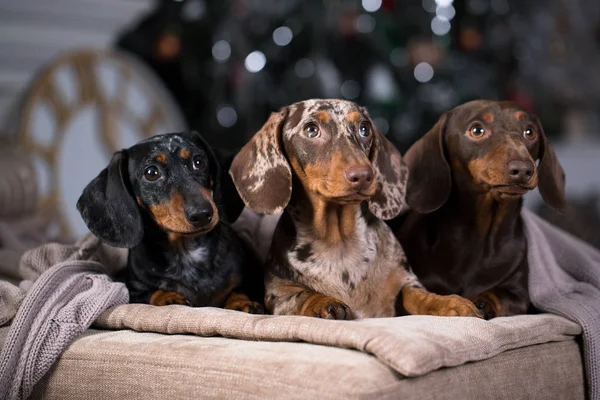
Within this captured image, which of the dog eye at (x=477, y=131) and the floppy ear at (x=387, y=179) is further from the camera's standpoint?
the dog eye at (x=477, y=131)

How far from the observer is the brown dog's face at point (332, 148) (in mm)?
1976

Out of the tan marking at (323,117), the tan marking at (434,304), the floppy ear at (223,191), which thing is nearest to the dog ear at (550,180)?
the tan marking at (434,304)

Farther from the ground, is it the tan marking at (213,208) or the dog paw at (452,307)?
the tan marking at (213,208)

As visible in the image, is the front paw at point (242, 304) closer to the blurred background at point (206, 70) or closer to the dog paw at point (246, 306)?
the dog paw at point (246, 306)

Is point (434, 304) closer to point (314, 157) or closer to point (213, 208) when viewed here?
point (314, 157)

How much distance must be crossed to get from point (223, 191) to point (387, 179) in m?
0.49

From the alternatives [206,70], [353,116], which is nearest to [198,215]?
[353,116]

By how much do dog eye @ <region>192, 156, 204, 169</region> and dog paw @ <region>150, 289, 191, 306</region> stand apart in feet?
1.21

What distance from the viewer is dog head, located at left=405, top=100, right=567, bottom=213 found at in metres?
2.17

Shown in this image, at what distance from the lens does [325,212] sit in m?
2.21

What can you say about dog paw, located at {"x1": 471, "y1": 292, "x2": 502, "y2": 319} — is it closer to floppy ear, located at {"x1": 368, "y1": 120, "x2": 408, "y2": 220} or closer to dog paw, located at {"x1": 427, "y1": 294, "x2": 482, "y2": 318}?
dog paw, located at {"x1": 427, "y1": 294, "x2": 482, "y2": 318}

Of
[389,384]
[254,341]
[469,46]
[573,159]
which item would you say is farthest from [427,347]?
[573,159]

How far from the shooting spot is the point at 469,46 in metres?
6.16

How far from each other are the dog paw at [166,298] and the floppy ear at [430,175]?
2.40ft
